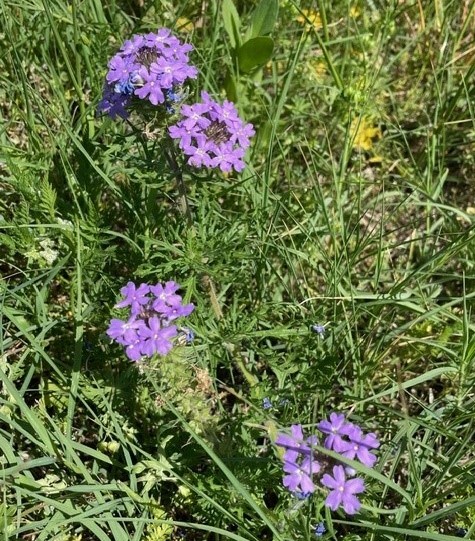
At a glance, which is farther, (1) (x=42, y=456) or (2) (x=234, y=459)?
(1) (x=42, y=456)

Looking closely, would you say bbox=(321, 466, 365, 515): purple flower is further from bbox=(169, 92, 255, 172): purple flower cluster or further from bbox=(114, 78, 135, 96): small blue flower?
bbox=(114, 78, 135, 96): small blue flower

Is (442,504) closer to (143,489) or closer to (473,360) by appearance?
(473,360)

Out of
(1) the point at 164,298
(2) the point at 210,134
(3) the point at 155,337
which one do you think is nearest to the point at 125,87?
(2) the point at 210,134

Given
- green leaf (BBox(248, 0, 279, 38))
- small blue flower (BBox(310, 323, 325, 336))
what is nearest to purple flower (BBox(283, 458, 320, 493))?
small blue flower (BBox(310, 323, 325, 336))

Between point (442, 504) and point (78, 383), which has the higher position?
point (78, 383)

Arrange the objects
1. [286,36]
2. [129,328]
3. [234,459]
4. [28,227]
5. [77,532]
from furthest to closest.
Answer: [286,36] → [28,227] → [77,532] → [234,459] → [129,328]

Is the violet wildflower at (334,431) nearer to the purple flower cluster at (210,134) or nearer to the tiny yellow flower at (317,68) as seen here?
the purple flower cluster at (210,134)

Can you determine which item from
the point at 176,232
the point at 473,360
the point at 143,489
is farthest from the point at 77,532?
the point at 473,360
